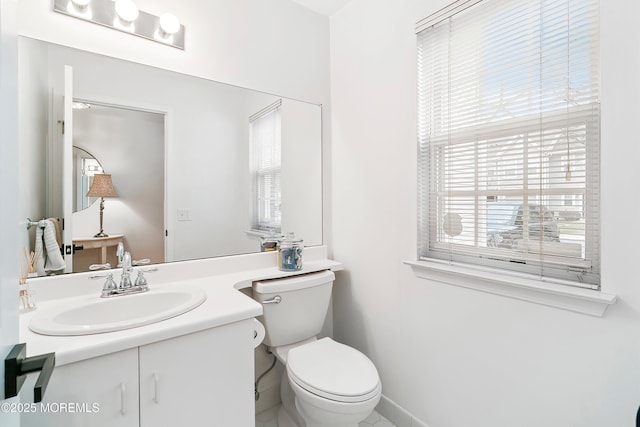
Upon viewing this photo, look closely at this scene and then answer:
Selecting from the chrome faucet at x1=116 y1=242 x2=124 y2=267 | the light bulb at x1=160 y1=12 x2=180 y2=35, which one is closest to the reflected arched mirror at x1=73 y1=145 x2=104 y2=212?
the chrome faucet at x1=116 y1=242 x2=124 y2=267

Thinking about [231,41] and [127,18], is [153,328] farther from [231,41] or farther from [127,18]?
[231,41]

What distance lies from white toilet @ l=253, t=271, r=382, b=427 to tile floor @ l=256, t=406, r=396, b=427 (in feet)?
0.16

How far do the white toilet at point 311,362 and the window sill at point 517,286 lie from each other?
524 millimetres

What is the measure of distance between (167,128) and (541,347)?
73.4 inches

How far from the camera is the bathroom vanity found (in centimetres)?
83

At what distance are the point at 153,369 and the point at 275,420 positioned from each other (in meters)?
1.05

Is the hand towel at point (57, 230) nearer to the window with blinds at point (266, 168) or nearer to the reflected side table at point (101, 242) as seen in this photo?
the reflected side table at point (101, 242)

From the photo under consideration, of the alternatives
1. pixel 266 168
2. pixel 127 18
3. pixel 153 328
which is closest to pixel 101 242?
pixel 153 328

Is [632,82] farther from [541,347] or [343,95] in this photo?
[343,95]

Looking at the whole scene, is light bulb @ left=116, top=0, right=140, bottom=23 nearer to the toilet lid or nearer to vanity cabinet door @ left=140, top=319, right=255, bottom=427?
vanity cabinet door @ left=140, top=319, right=255, bottom=427

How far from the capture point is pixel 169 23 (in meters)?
1.45

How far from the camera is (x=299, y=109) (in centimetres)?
194

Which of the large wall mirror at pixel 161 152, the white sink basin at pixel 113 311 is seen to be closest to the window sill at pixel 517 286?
the large wall mirror at pixel 161 152

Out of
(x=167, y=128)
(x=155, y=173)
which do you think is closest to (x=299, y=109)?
(x=167, y=128)
